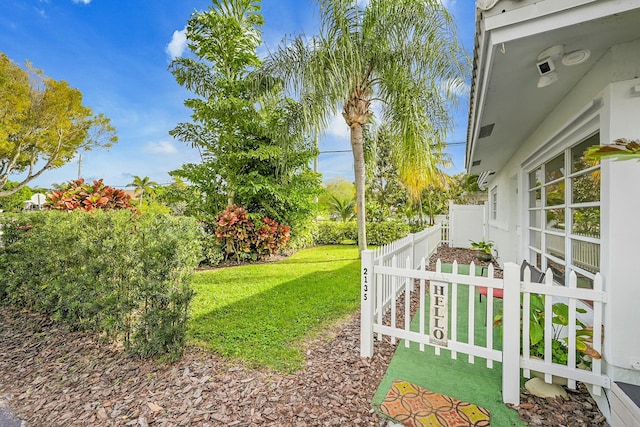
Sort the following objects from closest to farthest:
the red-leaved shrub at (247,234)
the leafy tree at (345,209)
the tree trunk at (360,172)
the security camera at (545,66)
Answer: the security camera at (545,66), the tree trunk at (360,172), the red-leaved shrub at (247,234), the leafy tree at (345,209)

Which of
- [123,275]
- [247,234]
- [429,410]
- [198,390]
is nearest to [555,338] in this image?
[429,410]

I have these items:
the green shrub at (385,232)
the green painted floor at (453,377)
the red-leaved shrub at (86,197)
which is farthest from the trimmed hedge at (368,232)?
the green painted floor at (453,377)

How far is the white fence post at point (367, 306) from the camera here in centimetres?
314

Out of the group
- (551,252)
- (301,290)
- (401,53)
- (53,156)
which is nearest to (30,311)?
(301,290)

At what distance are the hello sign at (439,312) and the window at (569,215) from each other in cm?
145

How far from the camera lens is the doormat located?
2164 millimetres

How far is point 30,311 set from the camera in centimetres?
483

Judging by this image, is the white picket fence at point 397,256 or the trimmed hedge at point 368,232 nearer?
the white picket fence at point 397,256

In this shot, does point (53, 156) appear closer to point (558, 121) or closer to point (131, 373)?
point (131, 373)

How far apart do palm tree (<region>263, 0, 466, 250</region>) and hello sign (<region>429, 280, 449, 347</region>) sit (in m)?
4.43

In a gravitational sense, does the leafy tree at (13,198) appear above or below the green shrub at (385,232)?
above

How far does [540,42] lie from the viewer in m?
2.17

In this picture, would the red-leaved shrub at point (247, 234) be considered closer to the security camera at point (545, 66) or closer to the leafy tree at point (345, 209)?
the leafy tree at point (345, 209)

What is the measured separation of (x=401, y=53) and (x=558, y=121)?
4390 mm
